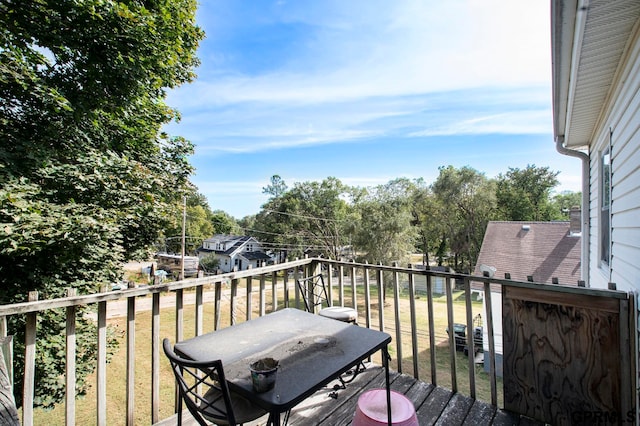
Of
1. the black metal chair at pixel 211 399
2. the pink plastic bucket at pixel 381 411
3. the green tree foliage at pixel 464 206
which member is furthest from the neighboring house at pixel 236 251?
the black metal chair at pixel 211 399

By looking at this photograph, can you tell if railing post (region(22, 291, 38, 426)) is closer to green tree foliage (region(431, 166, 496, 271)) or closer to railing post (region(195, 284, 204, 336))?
railing post (region(195, 284, 204, 336))

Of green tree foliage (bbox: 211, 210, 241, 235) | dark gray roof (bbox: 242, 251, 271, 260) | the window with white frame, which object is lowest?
dark gray roof (bbox: 242, 251, 271, 260)

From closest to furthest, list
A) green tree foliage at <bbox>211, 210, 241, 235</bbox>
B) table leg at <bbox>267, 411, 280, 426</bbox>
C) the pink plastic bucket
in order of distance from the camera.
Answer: table leg at <bbox>267, 411, 280, 426</bbox>, the pink plastic bucket, green tree foliage at <bbox>211, 210, 241, 235</bbox>

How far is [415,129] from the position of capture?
2566 centimetres

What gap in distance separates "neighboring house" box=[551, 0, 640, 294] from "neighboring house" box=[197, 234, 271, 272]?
97.0 feet

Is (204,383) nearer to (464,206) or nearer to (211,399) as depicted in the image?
(211,399)

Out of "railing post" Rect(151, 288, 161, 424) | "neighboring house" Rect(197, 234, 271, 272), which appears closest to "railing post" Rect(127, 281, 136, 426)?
"railing post" Rect(151, 288, 161, 424)

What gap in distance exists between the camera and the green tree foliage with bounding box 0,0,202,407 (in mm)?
3469

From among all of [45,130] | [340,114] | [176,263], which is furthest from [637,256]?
[176,263]

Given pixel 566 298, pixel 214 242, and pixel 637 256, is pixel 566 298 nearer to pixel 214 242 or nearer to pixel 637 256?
pixel 637 256

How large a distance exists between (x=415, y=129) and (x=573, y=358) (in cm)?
2623

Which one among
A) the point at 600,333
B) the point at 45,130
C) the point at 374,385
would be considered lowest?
the point at 374,385

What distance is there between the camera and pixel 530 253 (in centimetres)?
1063

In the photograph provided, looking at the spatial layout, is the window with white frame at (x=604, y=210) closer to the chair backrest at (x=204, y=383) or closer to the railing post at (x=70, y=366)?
the chair backrest at (x=204, y=383)
